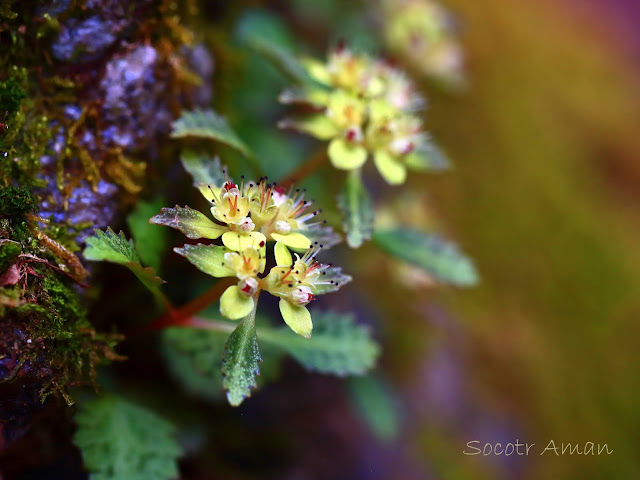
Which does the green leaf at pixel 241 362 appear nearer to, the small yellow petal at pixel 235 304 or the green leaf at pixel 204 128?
the small yellow petal at pixel 235 304

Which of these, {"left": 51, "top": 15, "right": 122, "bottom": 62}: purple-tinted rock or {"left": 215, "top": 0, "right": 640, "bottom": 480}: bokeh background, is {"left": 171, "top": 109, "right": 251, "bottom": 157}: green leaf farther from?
{"left": 215, "top": 0, "right": 640, "bottom": 480}: bokeh background

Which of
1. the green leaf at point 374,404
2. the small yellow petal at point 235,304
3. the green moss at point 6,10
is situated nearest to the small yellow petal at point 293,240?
the small yellow petal at point 235,304

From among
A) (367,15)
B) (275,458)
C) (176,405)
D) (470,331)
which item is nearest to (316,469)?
(275,458)

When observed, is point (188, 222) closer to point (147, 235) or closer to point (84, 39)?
point (147, 235)

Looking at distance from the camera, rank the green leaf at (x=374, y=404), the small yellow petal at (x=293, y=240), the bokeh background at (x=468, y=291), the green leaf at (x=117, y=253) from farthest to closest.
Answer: the green leaf at (x=374, y=404)
the bokeh background at (x=468, y=291)
the small yellow petal at (x=293, y=240)
the green leaf at (x=117, y=253)

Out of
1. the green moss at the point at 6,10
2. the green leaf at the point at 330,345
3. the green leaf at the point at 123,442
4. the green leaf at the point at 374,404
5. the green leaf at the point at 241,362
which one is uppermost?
the green moss at the point at 6,10

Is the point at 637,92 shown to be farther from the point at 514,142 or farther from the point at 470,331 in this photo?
the point at 470,331
